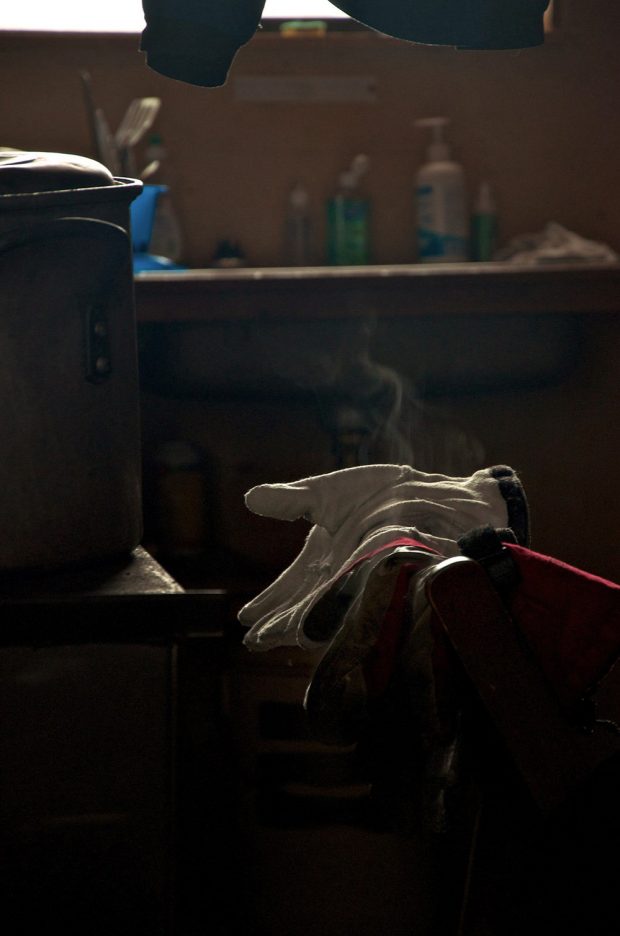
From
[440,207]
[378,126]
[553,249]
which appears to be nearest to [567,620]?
[553,249]

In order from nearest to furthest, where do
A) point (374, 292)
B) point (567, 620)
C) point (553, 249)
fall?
point (567, 620)
point (374, 292)
point (553, 249)

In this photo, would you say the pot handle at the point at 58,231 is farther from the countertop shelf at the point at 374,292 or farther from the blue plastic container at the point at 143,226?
the blue plastic container at the point at 143,226

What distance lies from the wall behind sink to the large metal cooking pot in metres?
1.44

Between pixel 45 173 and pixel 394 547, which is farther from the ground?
pixel 45 173

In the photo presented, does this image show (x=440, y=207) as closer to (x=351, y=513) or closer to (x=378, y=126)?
(x=378, y=126)

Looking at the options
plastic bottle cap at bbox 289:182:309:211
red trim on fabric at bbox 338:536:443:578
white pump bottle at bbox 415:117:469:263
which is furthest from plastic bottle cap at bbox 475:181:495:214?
red trim on fabric at bbox 338:536:443:578

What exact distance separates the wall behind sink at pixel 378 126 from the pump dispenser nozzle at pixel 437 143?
0.17 ft

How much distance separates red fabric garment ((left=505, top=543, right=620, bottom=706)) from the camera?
0.66 metres

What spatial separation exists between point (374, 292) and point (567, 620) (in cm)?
117

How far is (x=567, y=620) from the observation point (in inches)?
26.4

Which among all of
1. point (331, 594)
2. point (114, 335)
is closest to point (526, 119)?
point (114, 335)

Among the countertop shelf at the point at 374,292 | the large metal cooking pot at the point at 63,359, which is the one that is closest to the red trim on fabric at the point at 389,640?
the large metal cooking pot at the point at 63,359

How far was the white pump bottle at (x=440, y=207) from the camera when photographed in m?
2.36

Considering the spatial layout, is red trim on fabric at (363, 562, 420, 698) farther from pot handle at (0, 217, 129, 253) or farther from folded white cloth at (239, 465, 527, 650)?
pot handle at (0, 217, 129, 253)
